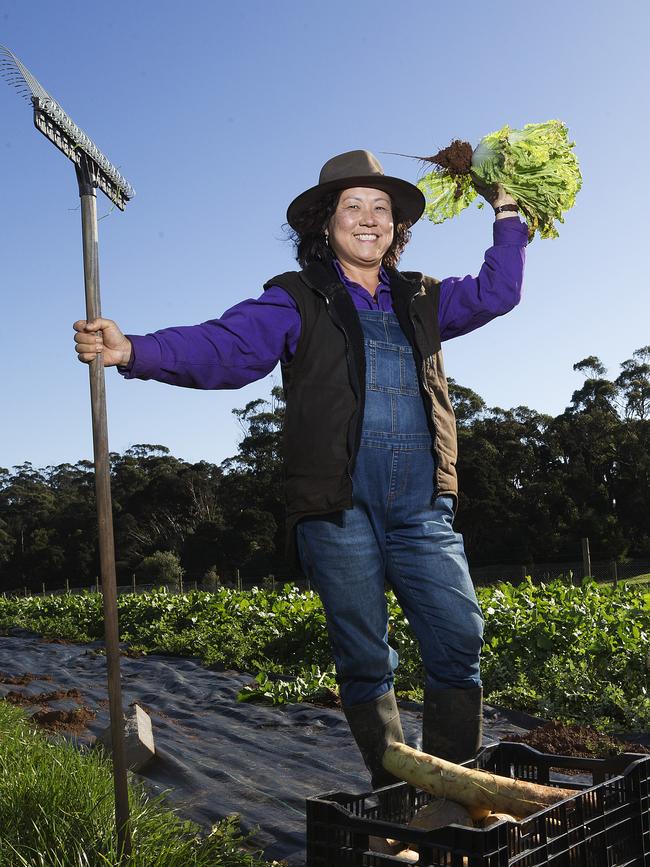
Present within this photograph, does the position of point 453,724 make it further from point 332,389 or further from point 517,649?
point 517,649

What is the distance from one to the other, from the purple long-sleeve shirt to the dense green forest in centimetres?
2624

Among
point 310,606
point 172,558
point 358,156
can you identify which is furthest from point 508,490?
point 358,156

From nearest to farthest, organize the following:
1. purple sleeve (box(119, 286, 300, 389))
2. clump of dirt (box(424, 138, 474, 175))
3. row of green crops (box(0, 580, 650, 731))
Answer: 1. purple sleeve (box(119, 286, 300, 389))
2. clump of dirt (box(424, 138, 474, 175))
3. row of green crops (box(0, 580, 650, 731))

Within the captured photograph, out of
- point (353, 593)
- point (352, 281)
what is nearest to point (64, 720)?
point (353, 593)

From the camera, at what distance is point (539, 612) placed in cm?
609

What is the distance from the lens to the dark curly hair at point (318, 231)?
9.34ft

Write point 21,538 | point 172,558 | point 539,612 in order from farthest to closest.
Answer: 1. point 21,538
2. point 172,558
3. point 539,612

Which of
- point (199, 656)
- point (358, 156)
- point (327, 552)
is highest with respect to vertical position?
point (358, 156)

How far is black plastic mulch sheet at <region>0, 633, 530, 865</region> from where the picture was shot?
10.3 feet

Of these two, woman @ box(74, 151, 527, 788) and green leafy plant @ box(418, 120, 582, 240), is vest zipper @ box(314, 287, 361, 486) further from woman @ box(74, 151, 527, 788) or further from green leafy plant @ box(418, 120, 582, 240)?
green leafy plant @ box(418, 120, 582, 240)

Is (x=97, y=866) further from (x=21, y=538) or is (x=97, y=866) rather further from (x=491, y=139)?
(x=21, y=538)

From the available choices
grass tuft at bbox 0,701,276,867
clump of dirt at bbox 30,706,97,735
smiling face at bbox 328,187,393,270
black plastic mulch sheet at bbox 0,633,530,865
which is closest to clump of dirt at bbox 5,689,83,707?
black plastic mulch sheet at bbox 0,633,530,865

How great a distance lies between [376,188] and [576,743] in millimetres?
2905

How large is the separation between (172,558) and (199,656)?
80.8ft
